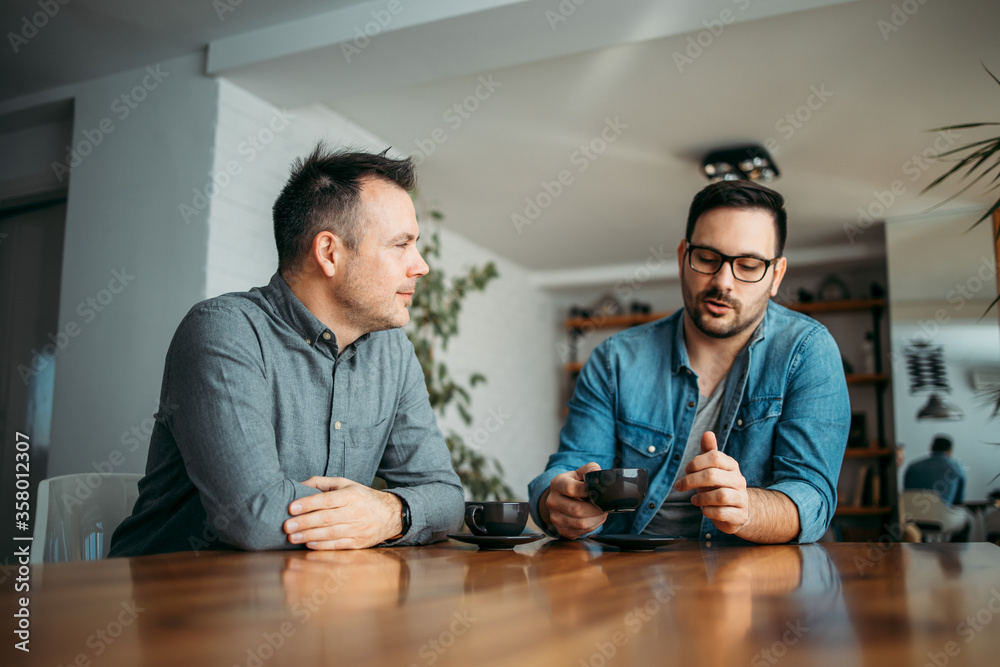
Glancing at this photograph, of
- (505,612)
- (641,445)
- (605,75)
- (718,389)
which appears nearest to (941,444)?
(605,75)

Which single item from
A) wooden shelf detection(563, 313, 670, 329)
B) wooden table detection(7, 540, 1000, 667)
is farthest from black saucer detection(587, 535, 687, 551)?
wooden shelf detection(563, 313, 670, 329)

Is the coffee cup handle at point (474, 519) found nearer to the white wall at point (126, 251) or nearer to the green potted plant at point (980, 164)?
the green potted plant at point (980, 164)

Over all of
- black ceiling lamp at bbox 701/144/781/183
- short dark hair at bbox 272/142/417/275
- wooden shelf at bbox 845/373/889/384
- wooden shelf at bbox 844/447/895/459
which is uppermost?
black ceiling lamp at bbox 701/144/781/183

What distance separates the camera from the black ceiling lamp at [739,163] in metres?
4.09

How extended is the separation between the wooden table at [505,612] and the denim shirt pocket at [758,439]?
2.12 ft

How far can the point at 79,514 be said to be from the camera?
1567 millimetres

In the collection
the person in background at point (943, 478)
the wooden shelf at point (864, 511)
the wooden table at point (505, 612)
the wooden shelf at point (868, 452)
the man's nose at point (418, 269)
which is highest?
the man's nose at point (418, 269)

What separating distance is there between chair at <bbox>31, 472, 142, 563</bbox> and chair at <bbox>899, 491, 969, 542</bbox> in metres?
4.93

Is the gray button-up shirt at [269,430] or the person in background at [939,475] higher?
the gray button-up shirt at [269,430]

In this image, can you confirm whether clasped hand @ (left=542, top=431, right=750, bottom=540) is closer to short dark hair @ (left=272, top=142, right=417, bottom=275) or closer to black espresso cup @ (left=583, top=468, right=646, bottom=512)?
black espresso cup @ (left=583, top=468, right=646, bottom=512)

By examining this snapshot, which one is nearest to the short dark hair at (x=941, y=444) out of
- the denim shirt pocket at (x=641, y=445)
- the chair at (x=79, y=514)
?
the denim shirt pocket at (x=641, y=445)

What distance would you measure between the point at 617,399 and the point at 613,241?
4375 millimetres

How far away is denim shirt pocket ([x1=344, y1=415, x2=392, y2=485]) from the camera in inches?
60.4

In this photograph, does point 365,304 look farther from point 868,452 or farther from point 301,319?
point 868,452
